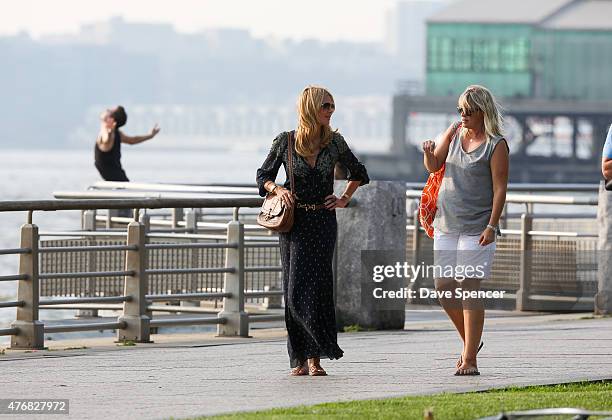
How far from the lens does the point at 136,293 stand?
1296 cm

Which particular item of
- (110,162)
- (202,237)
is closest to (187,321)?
(202,237)

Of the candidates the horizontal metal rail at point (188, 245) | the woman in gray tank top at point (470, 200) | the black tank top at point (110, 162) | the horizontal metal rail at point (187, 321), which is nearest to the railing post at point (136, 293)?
the horizontal metal rail at point (188, 245)

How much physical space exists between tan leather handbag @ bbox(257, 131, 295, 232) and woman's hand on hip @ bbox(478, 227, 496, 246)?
3.49ft

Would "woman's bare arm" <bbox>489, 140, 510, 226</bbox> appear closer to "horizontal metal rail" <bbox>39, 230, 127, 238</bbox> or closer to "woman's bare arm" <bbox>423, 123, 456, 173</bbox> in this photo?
"woman's bare arm" <bbox>423, 123, 456, 173</bbox>

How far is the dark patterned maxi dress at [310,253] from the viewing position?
1012 cm

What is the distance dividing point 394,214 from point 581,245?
3.87 meters

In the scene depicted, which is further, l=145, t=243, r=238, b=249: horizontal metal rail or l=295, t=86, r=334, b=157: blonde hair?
l=145, t=243, r=238, b=249: horizontal metal rail

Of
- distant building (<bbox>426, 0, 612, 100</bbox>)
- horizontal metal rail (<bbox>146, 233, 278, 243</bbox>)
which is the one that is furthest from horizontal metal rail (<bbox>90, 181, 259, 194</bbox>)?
distant building (<bbox>426, 0, 612, 100</bbox>)

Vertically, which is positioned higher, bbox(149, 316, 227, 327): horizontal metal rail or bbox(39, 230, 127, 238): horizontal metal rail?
bbox(39, 230, 127, 238): horizontal metal rail

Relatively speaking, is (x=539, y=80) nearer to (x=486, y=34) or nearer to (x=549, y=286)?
(x=486, y=34)

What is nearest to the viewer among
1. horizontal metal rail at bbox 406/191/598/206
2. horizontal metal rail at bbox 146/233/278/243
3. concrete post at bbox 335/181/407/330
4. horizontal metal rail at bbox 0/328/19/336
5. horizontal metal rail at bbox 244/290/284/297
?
horizontal metal rail at bbox 0/328/19/336

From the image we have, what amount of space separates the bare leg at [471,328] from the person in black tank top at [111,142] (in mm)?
9756

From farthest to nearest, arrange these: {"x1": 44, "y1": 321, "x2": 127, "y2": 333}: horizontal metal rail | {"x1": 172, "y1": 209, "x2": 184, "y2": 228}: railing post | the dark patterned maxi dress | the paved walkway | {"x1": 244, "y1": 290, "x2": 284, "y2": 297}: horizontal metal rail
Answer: {"x1": 172, "y1": 209, "x2": 184, "y2": 228}: railing post, {"x1": 244, "y1": 290, "x2": 284, "y2": 297}: horizontal metal rail, {"x1": 44, "y1": 321, "x2": 127, "y2": 333}: horizontal metal rail, the dark patterned maxi dress, the paved walkway

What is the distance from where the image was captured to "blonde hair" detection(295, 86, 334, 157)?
9.91 m
